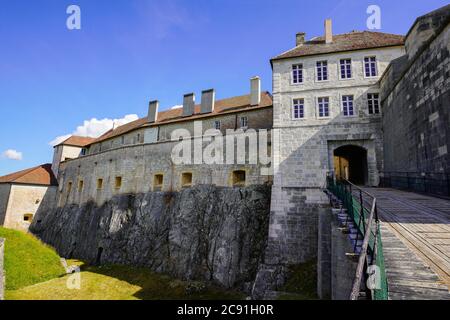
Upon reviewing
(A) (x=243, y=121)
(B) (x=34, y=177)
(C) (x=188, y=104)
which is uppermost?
(C) (x=188, y=104)

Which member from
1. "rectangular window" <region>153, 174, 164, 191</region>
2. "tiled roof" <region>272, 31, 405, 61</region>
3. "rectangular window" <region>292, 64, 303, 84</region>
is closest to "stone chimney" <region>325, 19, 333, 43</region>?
"tiled roof" <region>272, 31, 405, 61</region>

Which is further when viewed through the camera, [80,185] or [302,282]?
[80,185]

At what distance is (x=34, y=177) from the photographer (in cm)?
3103

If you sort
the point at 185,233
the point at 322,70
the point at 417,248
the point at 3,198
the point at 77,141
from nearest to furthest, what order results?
1. the point at 417,248
2. the point at 322,70
3. the point at 185,233
4. the point at 3,198
5. the point at 77,141

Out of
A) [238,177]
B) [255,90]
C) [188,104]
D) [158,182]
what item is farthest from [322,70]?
[158,182]

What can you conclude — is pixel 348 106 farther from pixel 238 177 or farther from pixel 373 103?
pixel 238 177

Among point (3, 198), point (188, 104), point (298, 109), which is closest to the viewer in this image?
point (298, 109)

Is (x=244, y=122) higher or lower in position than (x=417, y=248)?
higher

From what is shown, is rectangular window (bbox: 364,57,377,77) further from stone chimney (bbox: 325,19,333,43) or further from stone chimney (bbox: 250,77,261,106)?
stone chimney (bbox: 250,77,261,106)

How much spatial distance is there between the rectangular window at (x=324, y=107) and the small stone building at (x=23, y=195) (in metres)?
31.8

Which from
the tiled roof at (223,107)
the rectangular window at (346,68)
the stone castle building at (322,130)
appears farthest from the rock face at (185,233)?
the rectangular window at (346,68)

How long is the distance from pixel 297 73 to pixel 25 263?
20.7 meters
